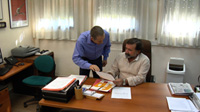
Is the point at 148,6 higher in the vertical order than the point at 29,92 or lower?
higher

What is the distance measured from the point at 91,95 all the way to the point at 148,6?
7.79 feet

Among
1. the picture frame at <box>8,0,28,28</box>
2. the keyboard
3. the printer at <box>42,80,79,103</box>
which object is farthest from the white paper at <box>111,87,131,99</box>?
the picture frame at <box>8,0,28,28</box>

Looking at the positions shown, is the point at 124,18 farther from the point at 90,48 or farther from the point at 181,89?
the point at 181,89

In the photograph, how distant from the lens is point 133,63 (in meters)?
2.24

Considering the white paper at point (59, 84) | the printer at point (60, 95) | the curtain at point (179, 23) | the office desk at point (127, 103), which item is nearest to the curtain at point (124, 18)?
the curtain at point (179, 23)

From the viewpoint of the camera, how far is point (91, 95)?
1.77 m

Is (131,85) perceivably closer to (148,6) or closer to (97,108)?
(97,108)

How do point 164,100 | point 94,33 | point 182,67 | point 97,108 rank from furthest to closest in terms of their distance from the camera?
point 182,67 < point 94,33 < point 164,100 < point 97,108

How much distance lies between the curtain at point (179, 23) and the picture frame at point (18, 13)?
2.75 metres

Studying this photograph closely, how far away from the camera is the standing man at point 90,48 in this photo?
222cm

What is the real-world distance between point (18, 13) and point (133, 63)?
2.61 meters

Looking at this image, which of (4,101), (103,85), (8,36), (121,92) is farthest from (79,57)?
(8,36)

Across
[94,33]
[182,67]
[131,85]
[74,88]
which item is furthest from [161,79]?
[74,88]

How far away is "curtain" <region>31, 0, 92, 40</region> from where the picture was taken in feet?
12.5
